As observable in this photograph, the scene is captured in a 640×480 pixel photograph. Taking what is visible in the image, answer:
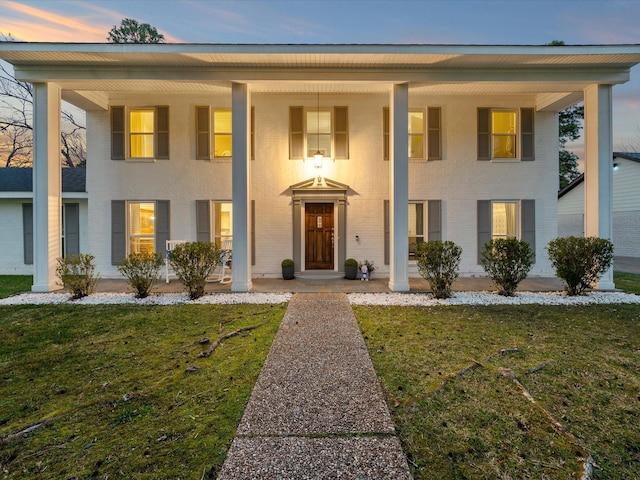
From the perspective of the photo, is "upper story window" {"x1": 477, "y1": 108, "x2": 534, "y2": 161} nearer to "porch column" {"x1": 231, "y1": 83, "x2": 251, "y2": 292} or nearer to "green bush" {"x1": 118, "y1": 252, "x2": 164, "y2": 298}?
"porch column" {"x1": 231, "y1": 83, "x2": 251, "y2": 292}

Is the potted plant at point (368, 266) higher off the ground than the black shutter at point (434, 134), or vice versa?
the black shutter at point (434, 134)

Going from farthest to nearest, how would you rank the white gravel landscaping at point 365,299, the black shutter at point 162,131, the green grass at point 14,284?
the black shutter at point 162,131 < the green grass at point 14,284 < the white gravel landscaping at point 365,299

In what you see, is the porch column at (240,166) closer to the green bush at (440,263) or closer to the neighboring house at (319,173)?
the neighboring house at (319,173)

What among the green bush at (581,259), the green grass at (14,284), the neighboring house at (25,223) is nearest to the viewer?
the green bush at (581,259)

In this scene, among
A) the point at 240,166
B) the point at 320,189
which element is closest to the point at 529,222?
the point at 320,189

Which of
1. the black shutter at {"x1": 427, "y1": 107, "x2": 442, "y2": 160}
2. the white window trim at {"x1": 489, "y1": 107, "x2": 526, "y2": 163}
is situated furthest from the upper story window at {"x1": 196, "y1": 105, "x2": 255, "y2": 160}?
the white window trim at {"x1": 489, "y1": 107, "x2": 526, "y2": 163}

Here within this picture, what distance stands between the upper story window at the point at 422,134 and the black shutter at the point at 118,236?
23.6ft

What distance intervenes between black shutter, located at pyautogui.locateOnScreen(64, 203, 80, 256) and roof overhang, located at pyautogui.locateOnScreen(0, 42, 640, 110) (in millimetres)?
3736

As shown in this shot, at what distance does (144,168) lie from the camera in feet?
29.3

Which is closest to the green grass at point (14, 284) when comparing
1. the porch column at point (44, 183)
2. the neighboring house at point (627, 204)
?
the porch column at point (44, 183)

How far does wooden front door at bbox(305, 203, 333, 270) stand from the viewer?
9102mm

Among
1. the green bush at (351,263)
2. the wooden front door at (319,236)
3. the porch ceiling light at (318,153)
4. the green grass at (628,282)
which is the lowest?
the green grass at (628,282)

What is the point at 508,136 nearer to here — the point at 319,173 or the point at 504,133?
the point at 504,133

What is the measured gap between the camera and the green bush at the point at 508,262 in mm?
6496
